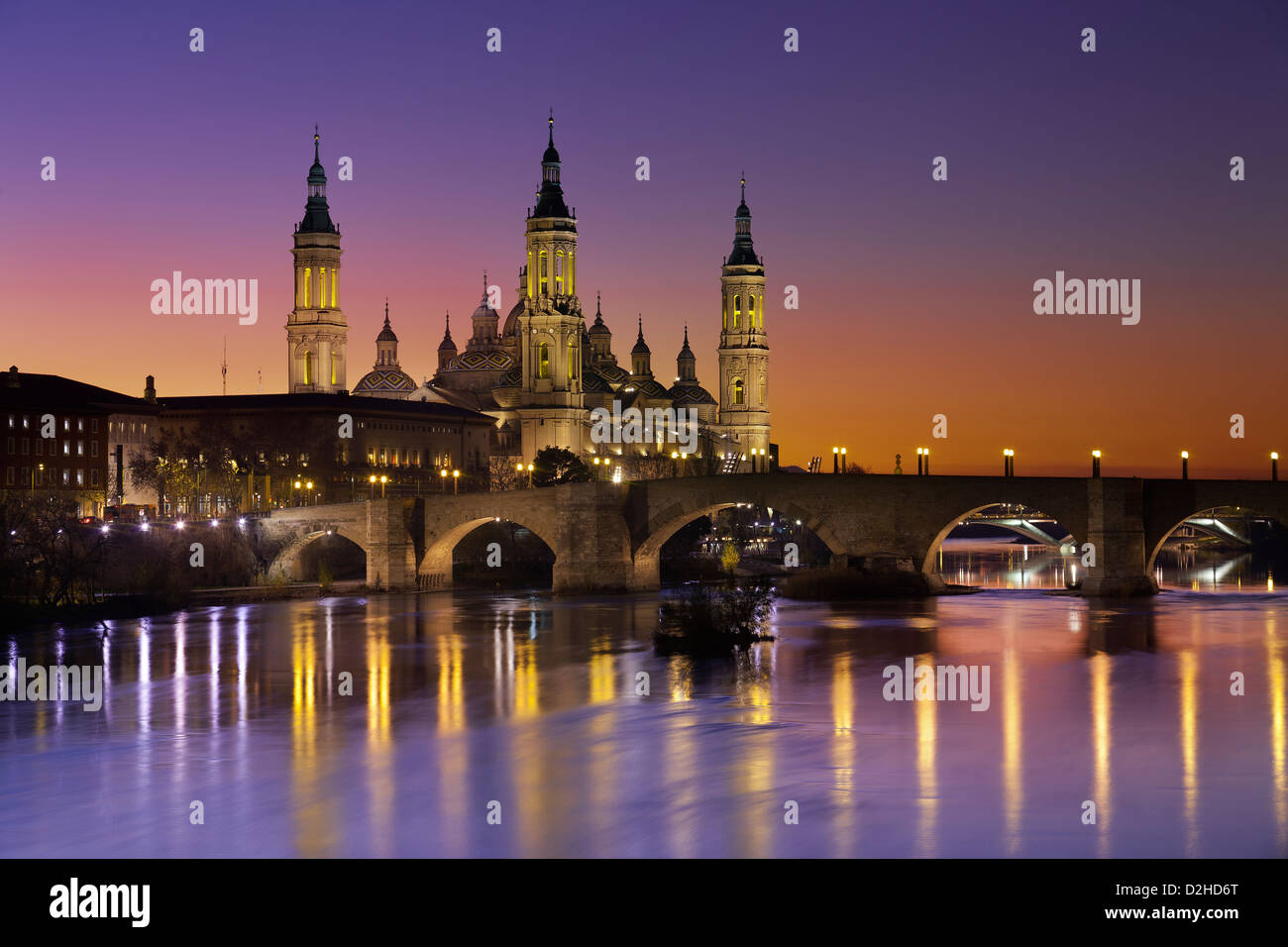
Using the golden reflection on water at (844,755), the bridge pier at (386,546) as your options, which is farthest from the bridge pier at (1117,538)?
the bridge pier at (386,546)

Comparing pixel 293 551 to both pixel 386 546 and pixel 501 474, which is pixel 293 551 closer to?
pixel 386 546

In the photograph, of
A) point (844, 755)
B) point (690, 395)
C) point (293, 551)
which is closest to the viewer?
point (844, 755)

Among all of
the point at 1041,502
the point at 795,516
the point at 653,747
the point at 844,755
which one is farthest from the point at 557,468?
the point at 844,755

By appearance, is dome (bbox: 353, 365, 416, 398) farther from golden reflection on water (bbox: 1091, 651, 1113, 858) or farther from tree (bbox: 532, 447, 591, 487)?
golden reflection on water (bbox: 1091, 651, 1113, 858)

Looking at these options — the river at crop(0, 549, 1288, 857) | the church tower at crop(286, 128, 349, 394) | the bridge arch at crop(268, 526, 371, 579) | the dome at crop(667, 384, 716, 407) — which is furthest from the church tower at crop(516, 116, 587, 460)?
the river at crop(0, 549, 1288, 857)

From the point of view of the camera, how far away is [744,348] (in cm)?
13762

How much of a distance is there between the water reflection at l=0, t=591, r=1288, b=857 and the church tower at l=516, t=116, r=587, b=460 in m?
71.7

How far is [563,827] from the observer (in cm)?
2338

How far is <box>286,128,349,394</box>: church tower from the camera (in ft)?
404

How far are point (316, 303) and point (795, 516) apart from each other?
7472 centimetres
